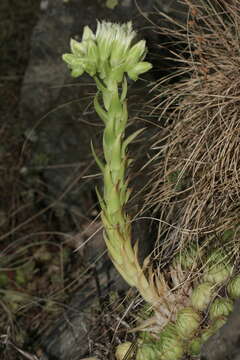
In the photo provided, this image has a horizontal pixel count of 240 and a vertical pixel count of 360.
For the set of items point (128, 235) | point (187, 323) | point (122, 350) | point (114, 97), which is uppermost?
point (114, 97)

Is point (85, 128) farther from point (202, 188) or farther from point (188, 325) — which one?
point (188, 325)

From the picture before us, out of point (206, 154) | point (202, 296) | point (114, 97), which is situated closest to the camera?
point (114, 97)

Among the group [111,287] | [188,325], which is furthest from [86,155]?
[188,325]

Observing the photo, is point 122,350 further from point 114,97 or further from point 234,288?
point 114,97

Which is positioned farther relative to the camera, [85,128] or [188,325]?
[85,128]

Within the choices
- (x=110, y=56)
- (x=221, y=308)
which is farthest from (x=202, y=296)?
(x=110, y=56)

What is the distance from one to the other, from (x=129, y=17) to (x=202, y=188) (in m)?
1.24

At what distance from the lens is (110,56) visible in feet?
5.87

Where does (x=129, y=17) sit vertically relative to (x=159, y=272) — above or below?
above

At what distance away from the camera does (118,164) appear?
1.80 m

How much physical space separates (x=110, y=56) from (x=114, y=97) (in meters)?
0.12

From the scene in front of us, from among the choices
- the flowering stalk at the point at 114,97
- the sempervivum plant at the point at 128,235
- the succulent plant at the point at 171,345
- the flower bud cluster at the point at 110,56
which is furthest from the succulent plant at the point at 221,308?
the flower bud cluster at the point at 110,56

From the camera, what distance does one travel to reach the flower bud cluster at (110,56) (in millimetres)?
1755

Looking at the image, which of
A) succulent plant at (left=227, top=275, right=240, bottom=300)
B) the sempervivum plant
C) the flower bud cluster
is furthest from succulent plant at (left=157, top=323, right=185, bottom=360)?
the flower bud cluster
